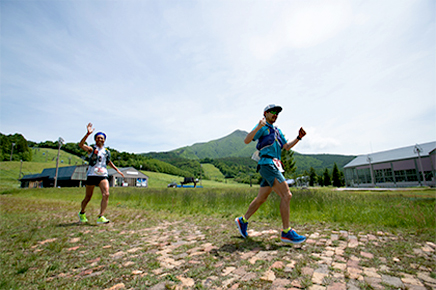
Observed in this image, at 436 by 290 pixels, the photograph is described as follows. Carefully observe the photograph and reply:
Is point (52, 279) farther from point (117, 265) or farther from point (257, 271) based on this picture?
point (257, 271)

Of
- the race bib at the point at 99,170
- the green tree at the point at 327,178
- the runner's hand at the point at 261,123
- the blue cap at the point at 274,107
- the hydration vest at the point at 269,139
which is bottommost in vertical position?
the green tree at the point at 327,178

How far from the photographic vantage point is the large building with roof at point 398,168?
39188mm

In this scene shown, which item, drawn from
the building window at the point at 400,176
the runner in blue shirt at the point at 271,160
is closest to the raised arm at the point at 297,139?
the runner in blue shirt at the point at 271,160

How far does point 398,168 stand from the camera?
44219 millimetres

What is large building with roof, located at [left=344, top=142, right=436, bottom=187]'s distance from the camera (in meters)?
39.2

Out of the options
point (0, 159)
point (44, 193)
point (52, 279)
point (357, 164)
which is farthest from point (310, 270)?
point (0, 159)

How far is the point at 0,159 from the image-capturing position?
8350 cm

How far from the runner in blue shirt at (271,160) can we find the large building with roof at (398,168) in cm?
4395

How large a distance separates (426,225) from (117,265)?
17.0 ft

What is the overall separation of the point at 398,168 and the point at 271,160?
183 feet

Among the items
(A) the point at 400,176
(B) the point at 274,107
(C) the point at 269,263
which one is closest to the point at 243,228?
(C) the point at 269,263

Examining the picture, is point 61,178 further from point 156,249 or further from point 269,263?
point 269,263

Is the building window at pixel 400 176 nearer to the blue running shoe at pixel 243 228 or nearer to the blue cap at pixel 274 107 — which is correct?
the blue cap at pixel 274 107

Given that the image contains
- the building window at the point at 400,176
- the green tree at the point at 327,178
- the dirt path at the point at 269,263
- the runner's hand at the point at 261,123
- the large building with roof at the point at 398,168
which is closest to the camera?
the dirt path at the point at 269,263
